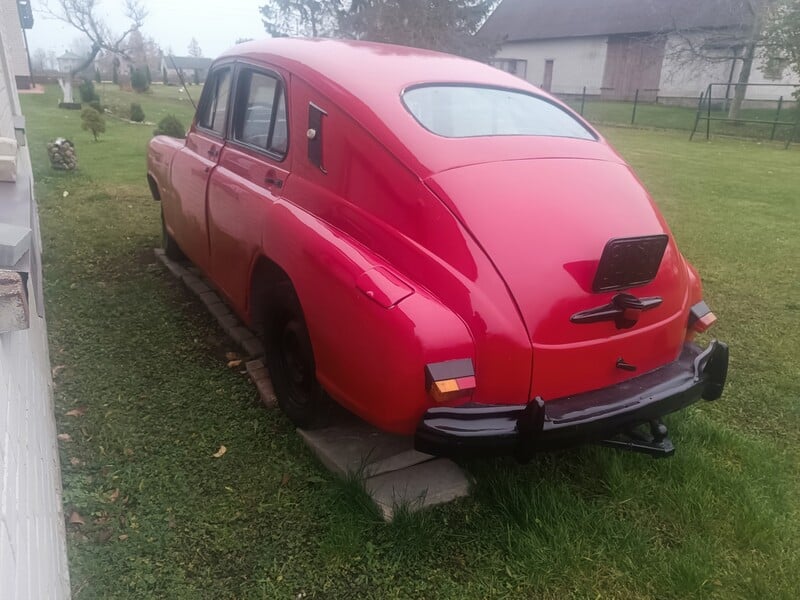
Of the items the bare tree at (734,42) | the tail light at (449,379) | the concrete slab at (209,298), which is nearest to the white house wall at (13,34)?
the concrete slab at (209,298)

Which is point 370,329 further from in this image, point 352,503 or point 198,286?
point 198,286

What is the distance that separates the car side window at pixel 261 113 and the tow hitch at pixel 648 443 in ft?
6.92

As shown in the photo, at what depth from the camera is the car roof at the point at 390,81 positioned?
2.65m

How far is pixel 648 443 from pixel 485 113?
1.69m

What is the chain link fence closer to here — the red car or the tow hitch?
the red car

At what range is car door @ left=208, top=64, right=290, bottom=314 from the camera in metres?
3.26

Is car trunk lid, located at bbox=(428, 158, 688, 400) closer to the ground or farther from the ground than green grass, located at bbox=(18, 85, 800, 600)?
farther from the ground

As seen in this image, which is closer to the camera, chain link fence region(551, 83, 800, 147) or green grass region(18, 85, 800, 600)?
green grass region(18, 85, 800, 600)

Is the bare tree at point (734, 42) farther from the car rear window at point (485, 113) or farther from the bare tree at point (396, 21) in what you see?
the car rear window at point (485, 113)

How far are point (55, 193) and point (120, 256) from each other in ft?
10.8

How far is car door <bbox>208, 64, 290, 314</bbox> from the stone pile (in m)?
7.02

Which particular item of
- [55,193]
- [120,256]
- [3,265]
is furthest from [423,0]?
[3,265]

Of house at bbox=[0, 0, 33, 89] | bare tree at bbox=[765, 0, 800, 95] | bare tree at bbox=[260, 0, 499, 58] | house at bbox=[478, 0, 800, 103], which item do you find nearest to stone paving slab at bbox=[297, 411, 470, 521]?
house at bbox=[0, 0, 33, 89]

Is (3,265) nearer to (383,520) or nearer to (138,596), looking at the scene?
(138,596)
